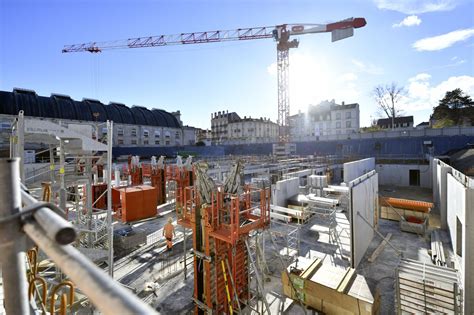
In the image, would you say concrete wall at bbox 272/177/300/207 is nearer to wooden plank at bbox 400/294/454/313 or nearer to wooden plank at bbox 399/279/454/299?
wooden plank at bbox 399/279/454/299

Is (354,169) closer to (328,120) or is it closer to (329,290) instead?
(329,290)

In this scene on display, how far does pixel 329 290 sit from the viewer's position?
24.4 ft

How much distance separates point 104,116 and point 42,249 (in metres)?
53.8

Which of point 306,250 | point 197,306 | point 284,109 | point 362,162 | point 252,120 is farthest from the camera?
point 252,120

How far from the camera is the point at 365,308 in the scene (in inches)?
267

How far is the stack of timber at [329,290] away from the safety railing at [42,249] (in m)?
7.85

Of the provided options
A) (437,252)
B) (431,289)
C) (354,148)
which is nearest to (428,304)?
(431,289)

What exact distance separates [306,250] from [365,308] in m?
6.13

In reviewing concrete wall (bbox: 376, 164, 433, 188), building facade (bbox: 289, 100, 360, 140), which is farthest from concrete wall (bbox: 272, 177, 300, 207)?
building facade (bbox: 289, 100, 360, 140)

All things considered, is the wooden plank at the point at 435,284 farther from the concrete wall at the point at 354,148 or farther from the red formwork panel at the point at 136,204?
the concrete wall at the point at 354,148

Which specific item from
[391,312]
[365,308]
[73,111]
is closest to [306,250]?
[391,312]

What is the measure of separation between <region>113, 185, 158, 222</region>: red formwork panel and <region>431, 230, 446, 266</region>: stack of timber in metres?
16.8

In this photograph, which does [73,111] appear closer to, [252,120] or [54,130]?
[54,130]

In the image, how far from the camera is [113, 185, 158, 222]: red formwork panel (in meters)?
16.8
